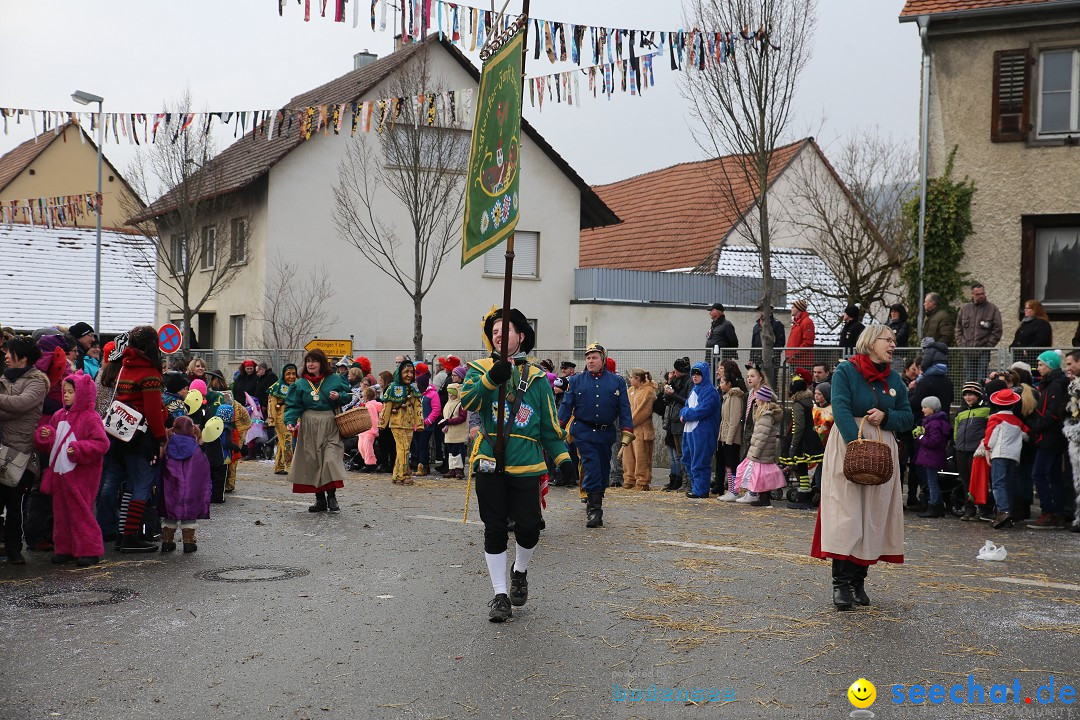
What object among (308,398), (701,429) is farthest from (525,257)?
(308,398)

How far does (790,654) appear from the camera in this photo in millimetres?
6305

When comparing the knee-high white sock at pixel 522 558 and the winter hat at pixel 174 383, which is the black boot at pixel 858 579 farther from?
the winter hat at pixel 174 383

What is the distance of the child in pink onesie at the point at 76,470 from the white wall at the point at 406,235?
70.3 ft

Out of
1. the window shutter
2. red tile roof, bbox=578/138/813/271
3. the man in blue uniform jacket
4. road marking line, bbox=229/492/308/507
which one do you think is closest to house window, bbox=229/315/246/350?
red tile roof, bbox=578/138/813/271

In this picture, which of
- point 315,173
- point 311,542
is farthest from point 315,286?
point 311,542

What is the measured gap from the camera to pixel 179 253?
108 ft

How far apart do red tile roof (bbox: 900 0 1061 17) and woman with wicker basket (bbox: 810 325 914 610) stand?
14.2 meters

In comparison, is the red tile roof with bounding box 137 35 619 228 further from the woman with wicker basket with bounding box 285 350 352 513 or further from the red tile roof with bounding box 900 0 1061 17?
the woman with wicker basket with bounding box 285 350 352 513

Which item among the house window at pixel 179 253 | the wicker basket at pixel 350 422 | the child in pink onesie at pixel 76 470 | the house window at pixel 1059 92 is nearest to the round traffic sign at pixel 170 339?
the house window at pixel 179 253

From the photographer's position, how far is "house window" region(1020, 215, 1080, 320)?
20016mm

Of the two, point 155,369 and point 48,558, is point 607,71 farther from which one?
point 48,558

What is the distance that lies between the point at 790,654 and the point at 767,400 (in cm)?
919

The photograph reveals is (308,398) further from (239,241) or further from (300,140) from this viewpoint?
(239,241)

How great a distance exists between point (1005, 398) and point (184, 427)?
876 centimetres
